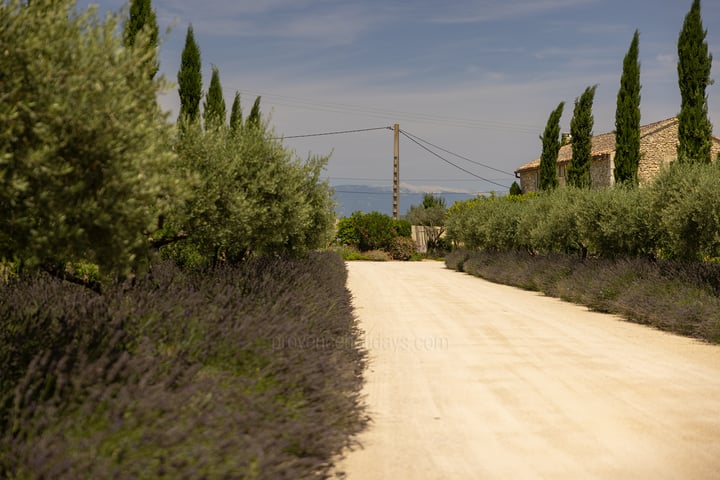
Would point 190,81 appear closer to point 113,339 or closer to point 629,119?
point 629,119

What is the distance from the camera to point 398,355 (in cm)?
1091

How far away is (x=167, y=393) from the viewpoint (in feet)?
14.2

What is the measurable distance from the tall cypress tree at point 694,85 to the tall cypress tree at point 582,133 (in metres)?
5.47

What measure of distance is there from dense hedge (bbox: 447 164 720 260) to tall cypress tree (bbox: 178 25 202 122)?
12732 millimetres

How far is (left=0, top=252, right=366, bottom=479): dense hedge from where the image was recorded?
3773 mm

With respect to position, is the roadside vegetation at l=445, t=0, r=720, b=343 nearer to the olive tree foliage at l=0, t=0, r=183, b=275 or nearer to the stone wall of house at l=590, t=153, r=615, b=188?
the olive tree foliage at l=0, t=0, r=183, b=275

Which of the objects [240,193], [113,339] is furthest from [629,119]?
[113,339]

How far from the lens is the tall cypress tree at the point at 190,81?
22250 mm

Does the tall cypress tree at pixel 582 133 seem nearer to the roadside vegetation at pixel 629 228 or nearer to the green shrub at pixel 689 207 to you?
the roadside vegetation at pixel 629 228

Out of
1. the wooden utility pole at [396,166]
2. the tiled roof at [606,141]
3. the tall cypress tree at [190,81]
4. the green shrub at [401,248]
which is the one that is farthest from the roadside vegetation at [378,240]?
the tall cypress tree at [190,81]

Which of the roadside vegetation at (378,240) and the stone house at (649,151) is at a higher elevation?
the stone house at (649,151)

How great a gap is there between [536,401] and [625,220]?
12.0 m

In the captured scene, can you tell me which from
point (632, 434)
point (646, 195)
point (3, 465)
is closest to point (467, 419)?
point (632, 434)

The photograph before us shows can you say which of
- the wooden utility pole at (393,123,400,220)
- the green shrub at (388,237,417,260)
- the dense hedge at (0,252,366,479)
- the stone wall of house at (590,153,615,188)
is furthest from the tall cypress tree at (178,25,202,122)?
the stone wall of house at (590,153,615,188)
